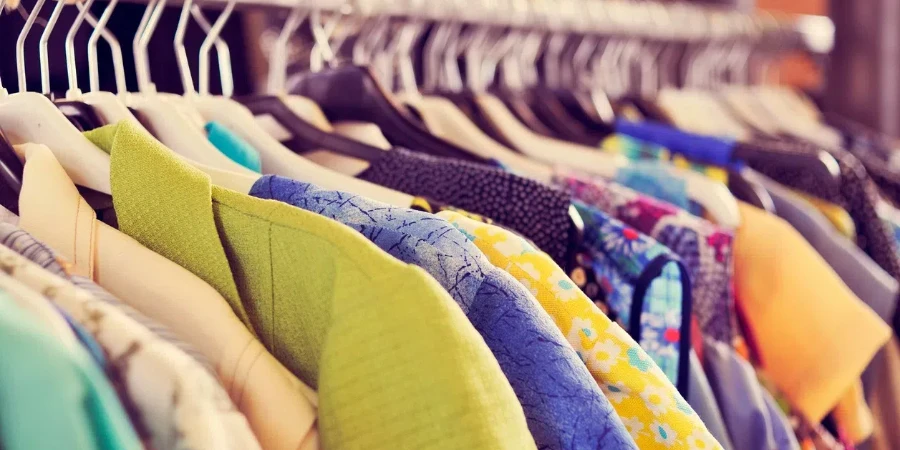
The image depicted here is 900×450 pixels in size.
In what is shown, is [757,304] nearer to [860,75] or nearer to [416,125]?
[416,125]

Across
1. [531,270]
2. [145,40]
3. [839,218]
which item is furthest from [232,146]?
[839,218]

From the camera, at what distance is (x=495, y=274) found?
0.42m

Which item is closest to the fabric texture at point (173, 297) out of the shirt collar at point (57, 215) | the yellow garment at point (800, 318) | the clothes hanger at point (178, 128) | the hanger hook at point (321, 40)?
the shirt collar at point (57, 215)

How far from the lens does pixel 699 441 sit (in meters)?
0.43

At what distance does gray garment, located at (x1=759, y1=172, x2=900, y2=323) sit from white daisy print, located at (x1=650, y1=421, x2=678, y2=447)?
39 centimetres

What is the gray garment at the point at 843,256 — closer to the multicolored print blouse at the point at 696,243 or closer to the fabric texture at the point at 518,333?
the multicolored print blouse at the point at 696,243

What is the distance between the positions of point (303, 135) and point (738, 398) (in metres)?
0.40

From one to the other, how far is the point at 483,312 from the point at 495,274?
21mm

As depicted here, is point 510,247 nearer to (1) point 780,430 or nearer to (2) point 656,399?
(2) point 656,399

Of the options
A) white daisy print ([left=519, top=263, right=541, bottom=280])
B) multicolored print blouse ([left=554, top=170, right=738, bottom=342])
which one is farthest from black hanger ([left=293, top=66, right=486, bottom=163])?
white daisy print ([left=519, top=263, right=541, bottom=280])

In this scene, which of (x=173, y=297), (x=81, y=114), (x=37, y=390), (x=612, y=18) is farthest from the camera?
(x=612, y=18)

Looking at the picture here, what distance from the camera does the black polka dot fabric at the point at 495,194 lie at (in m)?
0.57

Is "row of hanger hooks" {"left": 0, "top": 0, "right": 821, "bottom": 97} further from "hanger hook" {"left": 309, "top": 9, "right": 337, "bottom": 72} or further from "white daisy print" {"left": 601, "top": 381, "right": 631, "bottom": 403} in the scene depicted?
"white daisy print" {"left": 601, "top": 381, "right": 631, "bottom": 403}

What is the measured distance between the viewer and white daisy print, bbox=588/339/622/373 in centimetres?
44
